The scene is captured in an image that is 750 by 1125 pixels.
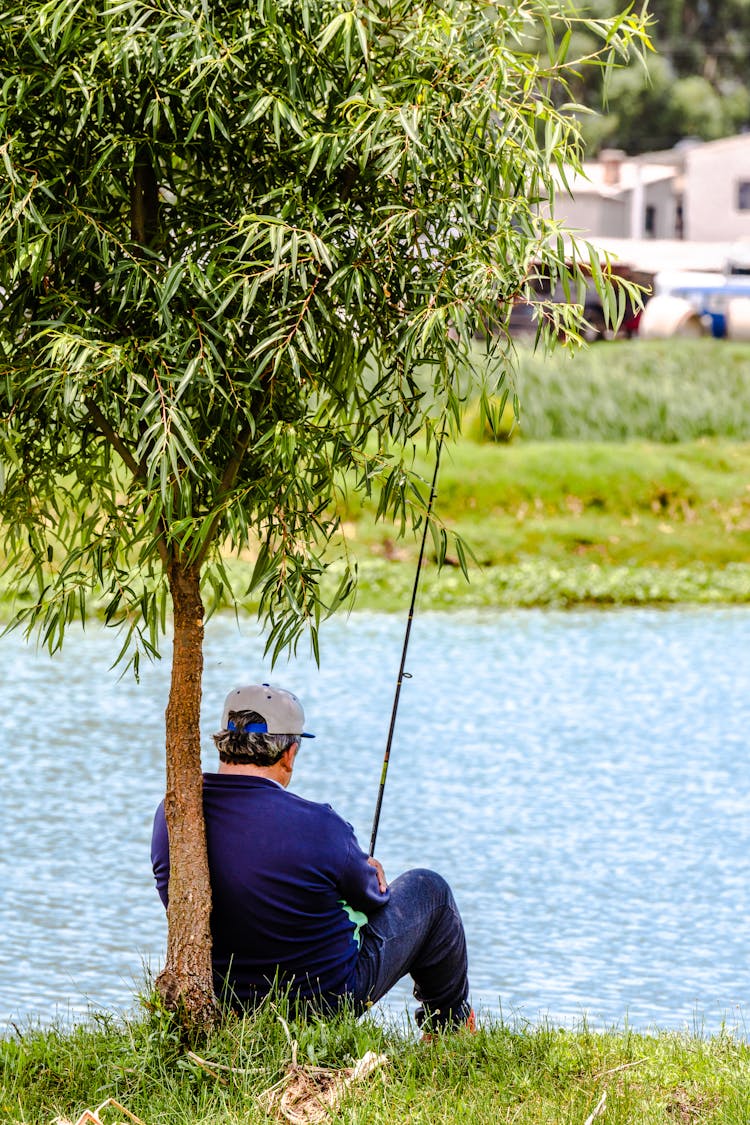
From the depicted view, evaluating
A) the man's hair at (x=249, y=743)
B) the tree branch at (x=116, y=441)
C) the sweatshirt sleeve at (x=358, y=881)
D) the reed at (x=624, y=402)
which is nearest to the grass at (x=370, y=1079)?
the sweatshirt sleeve at (x=358, y=881)

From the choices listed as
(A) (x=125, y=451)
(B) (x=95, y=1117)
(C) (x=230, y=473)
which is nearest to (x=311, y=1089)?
(B) (x=95, y=1117)

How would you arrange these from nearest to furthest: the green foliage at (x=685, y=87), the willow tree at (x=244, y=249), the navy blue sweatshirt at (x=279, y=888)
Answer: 1. the willow tree at (x=244, y=249)
2. the navy blue sweatshirt at (x=279, y=888)
3. the green foliage at (x=685, y=87)

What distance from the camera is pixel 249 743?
4.84 meters

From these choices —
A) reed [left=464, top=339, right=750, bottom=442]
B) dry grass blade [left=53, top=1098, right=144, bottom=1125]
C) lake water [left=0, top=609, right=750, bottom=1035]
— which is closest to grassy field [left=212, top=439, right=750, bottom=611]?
reed [left=464, top=339, right=750, bottom=442]

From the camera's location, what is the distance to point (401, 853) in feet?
27.8

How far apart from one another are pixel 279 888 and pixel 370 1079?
58 centimetres

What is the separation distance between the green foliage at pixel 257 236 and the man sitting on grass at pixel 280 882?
1.32 ft

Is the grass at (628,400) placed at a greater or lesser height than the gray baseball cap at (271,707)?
greater

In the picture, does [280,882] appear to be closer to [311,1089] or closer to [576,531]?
[311,1089]

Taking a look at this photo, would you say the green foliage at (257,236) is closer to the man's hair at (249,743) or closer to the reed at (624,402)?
the man's hair at (249,743)

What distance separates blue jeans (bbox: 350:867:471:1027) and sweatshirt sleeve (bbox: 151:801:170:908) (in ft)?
1.96

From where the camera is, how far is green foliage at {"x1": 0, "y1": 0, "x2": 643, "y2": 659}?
14.5 feet

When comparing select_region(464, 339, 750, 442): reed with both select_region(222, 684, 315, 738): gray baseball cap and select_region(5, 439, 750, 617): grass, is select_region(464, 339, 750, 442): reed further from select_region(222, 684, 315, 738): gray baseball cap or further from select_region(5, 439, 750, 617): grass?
select_region(222, 684, 315, 738): gray baseball cap

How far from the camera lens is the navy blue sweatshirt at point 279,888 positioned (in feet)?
15.4
